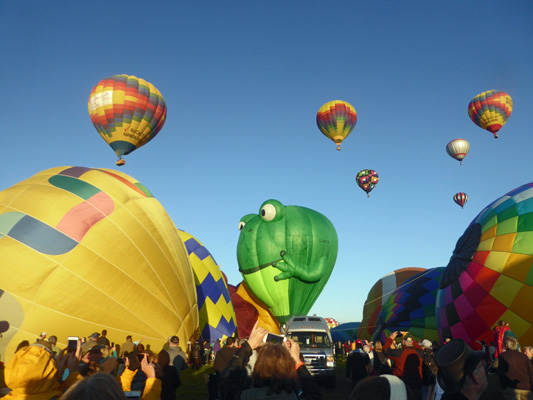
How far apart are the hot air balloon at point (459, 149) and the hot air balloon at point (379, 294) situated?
12.7 metres

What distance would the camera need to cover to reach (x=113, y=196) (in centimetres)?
1160

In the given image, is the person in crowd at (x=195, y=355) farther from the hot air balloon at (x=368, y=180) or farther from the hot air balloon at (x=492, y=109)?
the hot air balloon at (x=492, y=109)

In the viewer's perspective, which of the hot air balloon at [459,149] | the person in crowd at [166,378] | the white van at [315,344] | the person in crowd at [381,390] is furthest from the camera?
the hot air balloon at [459,149]

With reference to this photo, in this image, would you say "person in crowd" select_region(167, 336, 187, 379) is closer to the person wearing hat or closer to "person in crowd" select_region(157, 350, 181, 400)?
"person in crowd" select_region(157, 350, 181, 400)

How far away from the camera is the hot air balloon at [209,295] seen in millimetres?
18375

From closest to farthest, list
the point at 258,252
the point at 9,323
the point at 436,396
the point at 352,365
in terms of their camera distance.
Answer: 1. the point at 436,396
2. the point at 352,365
3. the point at 9,323
4. the point at 258,252

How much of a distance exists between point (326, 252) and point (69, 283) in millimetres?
16561

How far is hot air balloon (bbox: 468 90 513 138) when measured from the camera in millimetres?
29359

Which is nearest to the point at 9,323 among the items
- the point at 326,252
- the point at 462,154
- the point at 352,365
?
the point at 352,365

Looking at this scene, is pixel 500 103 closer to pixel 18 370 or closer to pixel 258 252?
pixel 258 252

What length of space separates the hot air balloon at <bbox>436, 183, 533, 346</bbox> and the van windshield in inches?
150

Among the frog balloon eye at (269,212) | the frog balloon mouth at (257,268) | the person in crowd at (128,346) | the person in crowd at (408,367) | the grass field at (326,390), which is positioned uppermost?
the frog balloon eye at (269,212)

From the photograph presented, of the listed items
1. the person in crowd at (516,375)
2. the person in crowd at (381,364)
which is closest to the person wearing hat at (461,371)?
the person in crowd at (516,375)

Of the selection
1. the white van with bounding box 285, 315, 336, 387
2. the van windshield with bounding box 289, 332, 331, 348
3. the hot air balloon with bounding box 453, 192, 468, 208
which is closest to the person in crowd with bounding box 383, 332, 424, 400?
the white van with bounding box 285, 315, 336, 387
